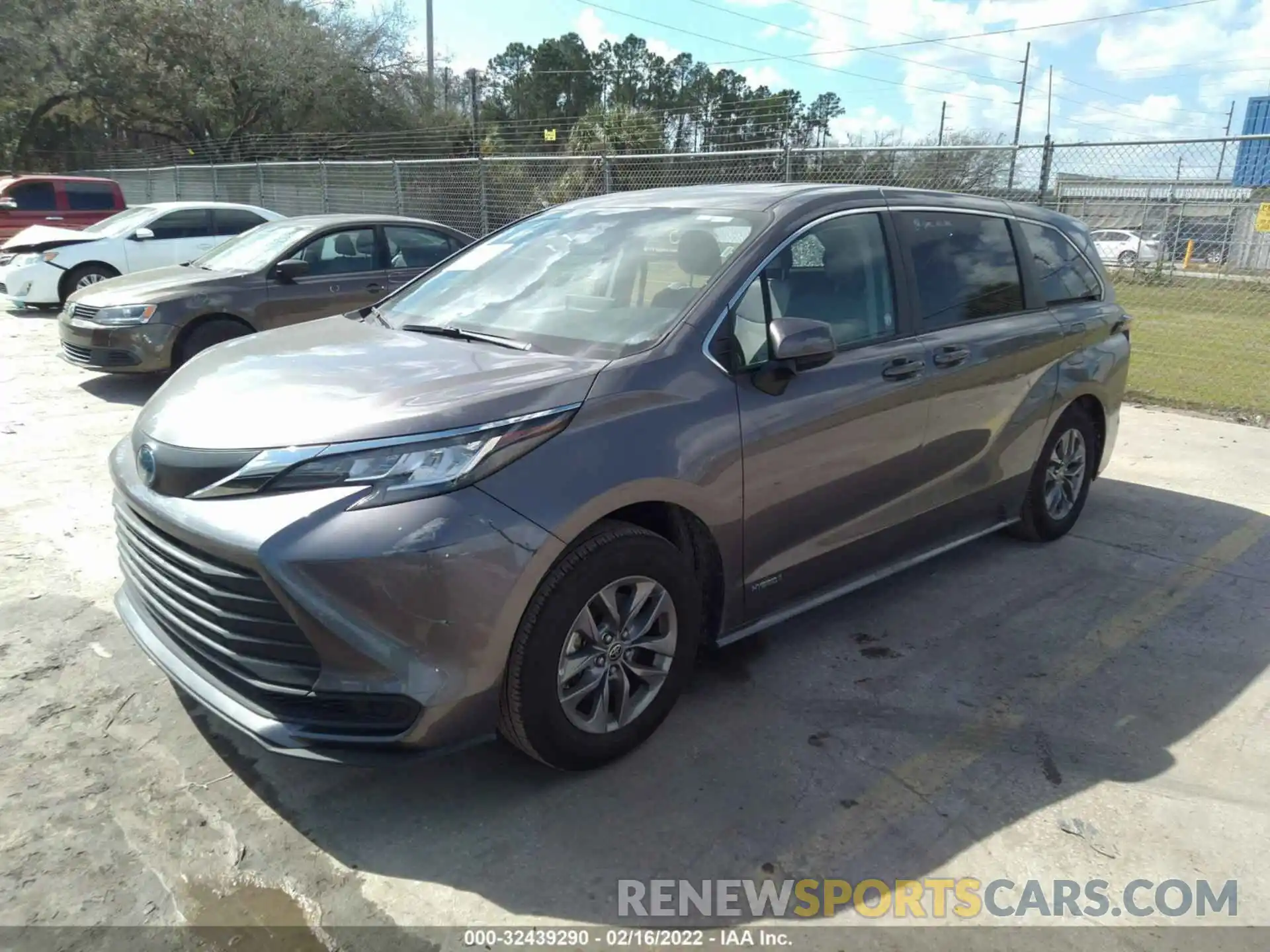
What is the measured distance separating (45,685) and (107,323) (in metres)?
5.36

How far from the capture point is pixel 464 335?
346 cm

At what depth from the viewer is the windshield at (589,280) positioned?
10.8ft

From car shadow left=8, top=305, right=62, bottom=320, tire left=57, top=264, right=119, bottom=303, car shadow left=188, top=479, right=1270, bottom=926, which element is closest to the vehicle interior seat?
car shadow left=188, top=479, right=1270, bottom=926

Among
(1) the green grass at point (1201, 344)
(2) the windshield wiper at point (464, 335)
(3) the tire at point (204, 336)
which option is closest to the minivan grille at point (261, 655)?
(2) the windshield wiper at point (464, 335)

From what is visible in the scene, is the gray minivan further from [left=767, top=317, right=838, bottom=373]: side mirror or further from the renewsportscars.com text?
the renewsportscars.com text

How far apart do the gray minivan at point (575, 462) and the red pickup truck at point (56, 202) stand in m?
15.7

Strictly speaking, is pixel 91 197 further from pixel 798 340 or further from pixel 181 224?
pixel 798 340

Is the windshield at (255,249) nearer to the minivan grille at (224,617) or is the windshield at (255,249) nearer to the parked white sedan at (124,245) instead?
the parked white sedan at (124,245)

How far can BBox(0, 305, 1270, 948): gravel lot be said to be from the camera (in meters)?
2.52

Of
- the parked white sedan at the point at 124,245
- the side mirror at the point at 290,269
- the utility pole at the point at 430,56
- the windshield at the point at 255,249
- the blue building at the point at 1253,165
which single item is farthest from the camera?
the utility pole at the point at 430,56

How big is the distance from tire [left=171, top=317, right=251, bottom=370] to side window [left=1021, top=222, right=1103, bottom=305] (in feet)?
20.5

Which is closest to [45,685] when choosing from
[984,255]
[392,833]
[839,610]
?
[392,833]

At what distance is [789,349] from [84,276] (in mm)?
12030

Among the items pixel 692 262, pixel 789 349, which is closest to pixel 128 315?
pixel 692 262
